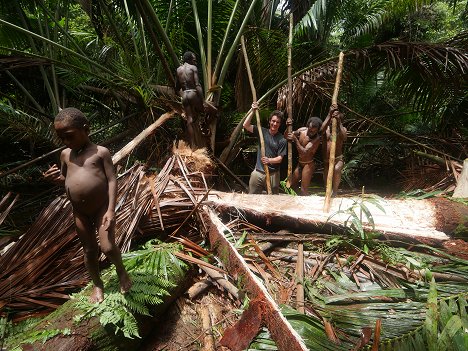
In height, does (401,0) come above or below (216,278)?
above

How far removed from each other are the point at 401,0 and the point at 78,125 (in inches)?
253

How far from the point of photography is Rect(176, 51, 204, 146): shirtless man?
154 inches

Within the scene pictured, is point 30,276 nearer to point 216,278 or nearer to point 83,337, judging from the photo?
point 83,337

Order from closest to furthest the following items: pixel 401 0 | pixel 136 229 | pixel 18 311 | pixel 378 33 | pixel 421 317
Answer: pixel 421 317 < pixel 18 311 < pixel 136 229 < pixel 401 0 < pixel 378 33

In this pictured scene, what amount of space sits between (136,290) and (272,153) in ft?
8.91

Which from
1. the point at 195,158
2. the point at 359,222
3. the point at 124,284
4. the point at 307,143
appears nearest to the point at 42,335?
the point at 124,284

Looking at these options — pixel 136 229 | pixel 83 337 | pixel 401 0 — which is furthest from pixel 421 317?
pixel 401 0

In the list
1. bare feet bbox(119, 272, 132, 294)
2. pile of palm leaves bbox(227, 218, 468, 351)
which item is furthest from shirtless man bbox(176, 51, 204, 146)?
bare feet bbox(119, 272, 132, 294)

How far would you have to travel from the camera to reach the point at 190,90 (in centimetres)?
391

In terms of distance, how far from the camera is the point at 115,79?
4066 mm

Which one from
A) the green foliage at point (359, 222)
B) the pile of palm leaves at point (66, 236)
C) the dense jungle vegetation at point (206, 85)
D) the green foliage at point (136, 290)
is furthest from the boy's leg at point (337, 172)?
the green foliage at point (136, 290)

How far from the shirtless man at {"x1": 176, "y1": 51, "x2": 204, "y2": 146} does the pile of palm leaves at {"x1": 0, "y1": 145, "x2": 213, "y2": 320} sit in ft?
3.57

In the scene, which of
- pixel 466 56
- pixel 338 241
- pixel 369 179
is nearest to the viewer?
pixel 338 241

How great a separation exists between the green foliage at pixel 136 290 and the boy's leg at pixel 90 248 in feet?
0.17
